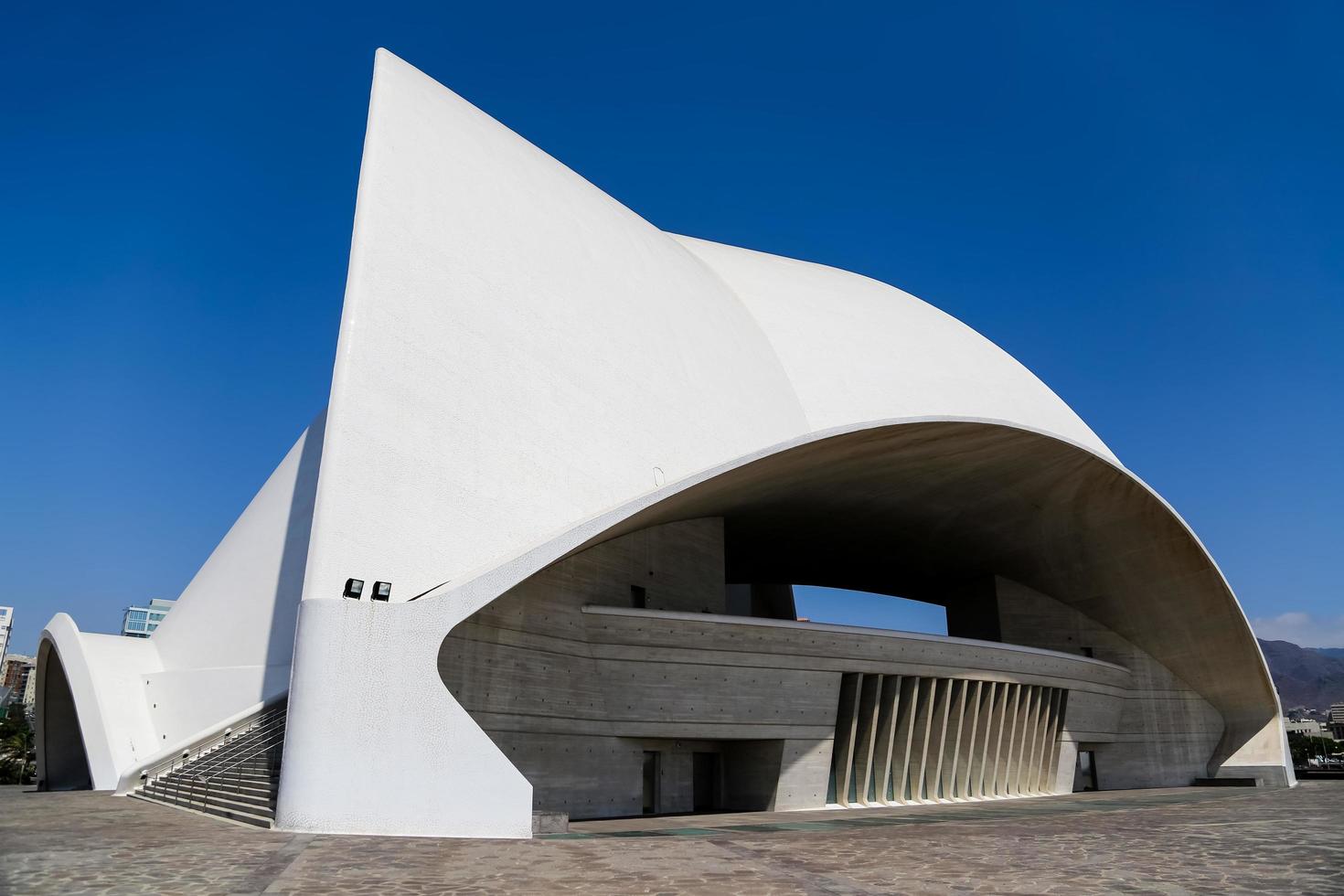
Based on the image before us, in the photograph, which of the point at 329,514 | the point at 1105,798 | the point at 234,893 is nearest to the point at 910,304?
the point at 1105,798

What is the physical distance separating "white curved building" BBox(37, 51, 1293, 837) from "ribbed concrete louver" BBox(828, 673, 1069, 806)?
0.09 meters

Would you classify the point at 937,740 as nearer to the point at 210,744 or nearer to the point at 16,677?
the point at 210,744

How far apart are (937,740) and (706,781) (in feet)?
21.0

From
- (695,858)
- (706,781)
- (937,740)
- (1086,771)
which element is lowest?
(1086,771)

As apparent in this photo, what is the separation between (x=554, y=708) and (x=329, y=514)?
576 centimetres

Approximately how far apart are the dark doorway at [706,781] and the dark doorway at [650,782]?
1093 mm

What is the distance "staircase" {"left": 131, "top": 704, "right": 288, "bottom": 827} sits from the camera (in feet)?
40.2

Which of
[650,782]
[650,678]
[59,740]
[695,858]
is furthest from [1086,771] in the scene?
[59,740]

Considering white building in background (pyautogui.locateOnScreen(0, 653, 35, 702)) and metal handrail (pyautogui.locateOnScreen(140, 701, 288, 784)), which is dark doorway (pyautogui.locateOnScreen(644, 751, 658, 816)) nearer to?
metal handrail (pyautogui.locateOnScreen(140, 701, 288, 784))

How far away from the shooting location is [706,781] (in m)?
18.8

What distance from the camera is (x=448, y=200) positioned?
1661 cm

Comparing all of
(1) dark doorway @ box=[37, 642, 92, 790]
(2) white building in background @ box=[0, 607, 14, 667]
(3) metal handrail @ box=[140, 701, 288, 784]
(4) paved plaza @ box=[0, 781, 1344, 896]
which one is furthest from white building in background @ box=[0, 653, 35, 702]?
(4) paved plaza @ box=[0, 781, 1344, 896]

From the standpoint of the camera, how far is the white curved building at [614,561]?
12.4 meters

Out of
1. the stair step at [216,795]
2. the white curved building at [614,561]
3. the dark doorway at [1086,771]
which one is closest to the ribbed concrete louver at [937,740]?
the white curved building at [614,561]
